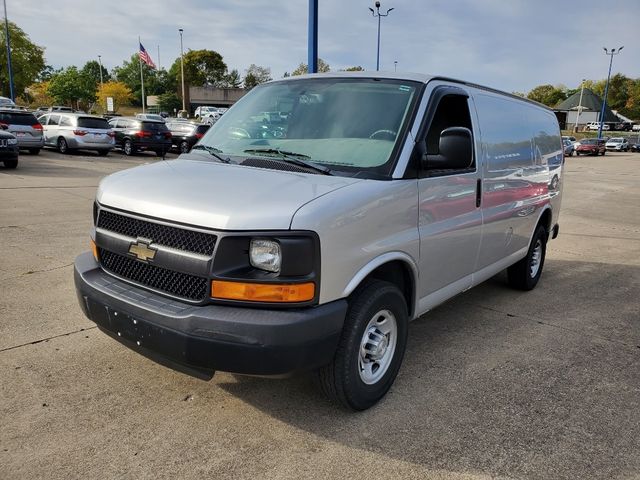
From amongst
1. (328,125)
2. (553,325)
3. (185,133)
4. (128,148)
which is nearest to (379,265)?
(328,125)

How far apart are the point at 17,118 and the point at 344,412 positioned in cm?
1874

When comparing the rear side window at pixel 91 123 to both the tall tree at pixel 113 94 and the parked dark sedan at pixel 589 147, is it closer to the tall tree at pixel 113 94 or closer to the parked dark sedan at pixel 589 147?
the parked dark sedan at pixel 589 147

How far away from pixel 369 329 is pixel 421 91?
1671 mm

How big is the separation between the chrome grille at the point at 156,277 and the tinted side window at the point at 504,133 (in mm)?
2727

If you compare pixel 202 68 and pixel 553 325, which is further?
pixel 202 68

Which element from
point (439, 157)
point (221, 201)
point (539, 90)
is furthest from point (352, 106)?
point (539, 90)

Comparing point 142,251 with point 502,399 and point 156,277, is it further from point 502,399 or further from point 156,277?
point 502,399

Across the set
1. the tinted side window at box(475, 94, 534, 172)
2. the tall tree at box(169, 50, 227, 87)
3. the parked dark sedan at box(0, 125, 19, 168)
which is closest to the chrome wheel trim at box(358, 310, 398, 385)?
the tinted side window at box(475, 94, 534, 172)

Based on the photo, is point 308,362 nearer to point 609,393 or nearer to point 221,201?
point 221,201

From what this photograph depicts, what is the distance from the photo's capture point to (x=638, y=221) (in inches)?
481

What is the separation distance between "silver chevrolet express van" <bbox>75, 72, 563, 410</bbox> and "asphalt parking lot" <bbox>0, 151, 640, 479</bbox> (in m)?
0.38

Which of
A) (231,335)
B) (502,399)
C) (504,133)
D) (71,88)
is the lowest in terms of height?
(502,399)

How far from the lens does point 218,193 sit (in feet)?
9.41

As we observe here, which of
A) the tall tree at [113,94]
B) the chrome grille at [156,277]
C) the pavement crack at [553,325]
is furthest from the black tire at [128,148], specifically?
the tall tree at [113,94]
